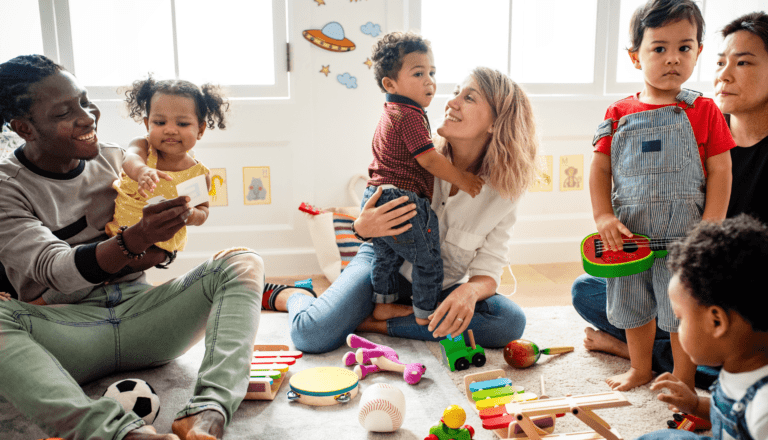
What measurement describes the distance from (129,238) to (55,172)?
1.18ft

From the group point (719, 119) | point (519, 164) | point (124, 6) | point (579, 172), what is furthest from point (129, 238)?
point (579, 172)

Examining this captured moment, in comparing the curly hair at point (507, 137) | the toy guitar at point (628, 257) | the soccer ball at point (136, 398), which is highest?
the curly hair at point (507, 137)

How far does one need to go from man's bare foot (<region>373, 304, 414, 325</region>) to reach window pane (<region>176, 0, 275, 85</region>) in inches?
57.8

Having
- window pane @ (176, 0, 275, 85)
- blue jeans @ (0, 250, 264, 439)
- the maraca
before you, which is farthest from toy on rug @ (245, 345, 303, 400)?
window pane @ (176, 0, 275, 85)

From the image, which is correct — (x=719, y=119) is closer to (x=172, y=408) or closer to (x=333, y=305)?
(x=333, y=305)

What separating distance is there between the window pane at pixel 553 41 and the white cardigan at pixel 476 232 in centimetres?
147

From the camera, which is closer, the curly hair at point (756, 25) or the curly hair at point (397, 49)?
the curly hair at point (756, 25)

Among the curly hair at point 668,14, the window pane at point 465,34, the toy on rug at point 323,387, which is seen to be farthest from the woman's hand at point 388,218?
the window pane at point 465,34

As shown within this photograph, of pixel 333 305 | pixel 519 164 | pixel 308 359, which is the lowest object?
pixel 308 359

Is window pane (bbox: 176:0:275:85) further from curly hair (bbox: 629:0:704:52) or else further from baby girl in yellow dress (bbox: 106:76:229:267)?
curly hair (bbox: 629:0:704:52)

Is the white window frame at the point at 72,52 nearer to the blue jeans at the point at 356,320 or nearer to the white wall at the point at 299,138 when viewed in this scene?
the white wall at the point at 299,138

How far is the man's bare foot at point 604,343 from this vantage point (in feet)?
5.49

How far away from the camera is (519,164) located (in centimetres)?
165

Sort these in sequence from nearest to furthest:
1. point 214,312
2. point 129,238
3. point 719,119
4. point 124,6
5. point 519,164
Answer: point 129,238 → point 214,312 → point 719,119 → point 519,164 → point 124,6
